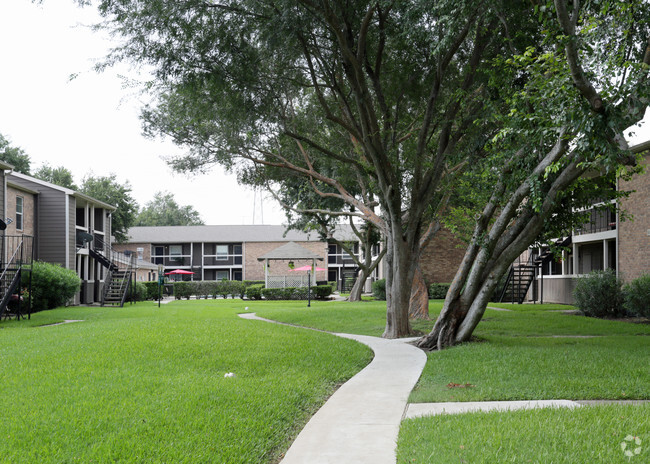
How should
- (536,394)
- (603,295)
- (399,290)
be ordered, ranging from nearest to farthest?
(536,394) < (399,290) < (603,295)

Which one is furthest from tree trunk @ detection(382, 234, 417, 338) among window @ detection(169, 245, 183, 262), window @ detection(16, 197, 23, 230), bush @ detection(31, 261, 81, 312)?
window @ detection(169, 245, 183, 262)

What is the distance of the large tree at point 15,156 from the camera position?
131ft

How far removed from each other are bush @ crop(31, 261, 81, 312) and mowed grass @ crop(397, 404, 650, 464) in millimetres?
18595

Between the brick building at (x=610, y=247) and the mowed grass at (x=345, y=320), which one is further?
the brick building at (x=610, y=247)

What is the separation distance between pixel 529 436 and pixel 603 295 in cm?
1570

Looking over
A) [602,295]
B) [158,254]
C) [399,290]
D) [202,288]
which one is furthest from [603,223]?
[158,254]

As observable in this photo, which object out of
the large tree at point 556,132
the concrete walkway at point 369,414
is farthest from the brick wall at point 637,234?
the concrete walkway at point 369,414

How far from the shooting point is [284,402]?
612cm

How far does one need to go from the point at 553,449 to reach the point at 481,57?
33.7 ft

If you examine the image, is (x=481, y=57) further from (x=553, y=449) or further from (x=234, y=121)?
(x=553, y=449)

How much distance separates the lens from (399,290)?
13.4 meters

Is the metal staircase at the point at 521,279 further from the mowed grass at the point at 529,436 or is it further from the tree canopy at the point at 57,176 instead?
the tree canopy at the point at 57,176

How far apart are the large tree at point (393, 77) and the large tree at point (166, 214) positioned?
70.5 metres

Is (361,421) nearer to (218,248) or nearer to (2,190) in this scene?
(2,190)
